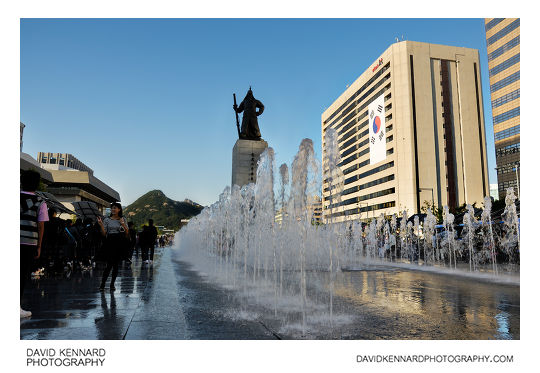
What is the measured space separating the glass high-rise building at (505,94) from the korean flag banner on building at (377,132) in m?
20.6

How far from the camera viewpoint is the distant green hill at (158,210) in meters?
86.4

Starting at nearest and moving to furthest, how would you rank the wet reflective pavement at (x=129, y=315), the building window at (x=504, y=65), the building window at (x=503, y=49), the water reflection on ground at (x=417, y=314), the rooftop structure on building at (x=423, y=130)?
1. the wet reflective pavement at (x=129, y=315)
2. the water reflection on ground at (x=417, y=314)
3. the building window at (x=504, y=65)
4. the building window at (x=503, y=49)
5. the rooftop structure on building at (x=423, y=130)

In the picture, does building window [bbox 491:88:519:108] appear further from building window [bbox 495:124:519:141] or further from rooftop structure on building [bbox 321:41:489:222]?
rooftop structure on building [bbox 321:41:489:222]

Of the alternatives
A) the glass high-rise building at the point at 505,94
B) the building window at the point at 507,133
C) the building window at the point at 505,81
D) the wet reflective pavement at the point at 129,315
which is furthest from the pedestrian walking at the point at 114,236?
the building window at the point at 507,133

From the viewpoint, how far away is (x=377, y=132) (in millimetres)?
70875

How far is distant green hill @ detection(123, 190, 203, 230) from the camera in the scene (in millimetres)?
86438

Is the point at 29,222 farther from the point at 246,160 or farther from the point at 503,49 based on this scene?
the point at 503,49

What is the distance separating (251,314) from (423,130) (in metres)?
67.1

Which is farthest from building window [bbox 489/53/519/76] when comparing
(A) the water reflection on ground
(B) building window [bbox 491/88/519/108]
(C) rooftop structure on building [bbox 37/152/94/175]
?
(C) rooftop structure on building [bbox 37/152/94/175]

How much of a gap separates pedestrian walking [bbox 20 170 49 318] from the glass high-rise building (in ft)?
166

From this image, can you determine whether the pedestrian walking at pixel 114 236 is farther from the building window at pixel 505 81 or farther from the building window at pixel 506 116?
the building window at pixel 505 81

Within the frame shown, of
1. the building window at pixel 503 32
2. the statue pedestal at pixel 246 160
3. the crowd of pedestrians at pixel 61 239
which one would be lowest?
the crowd of pedestrians at pixel 61 239
